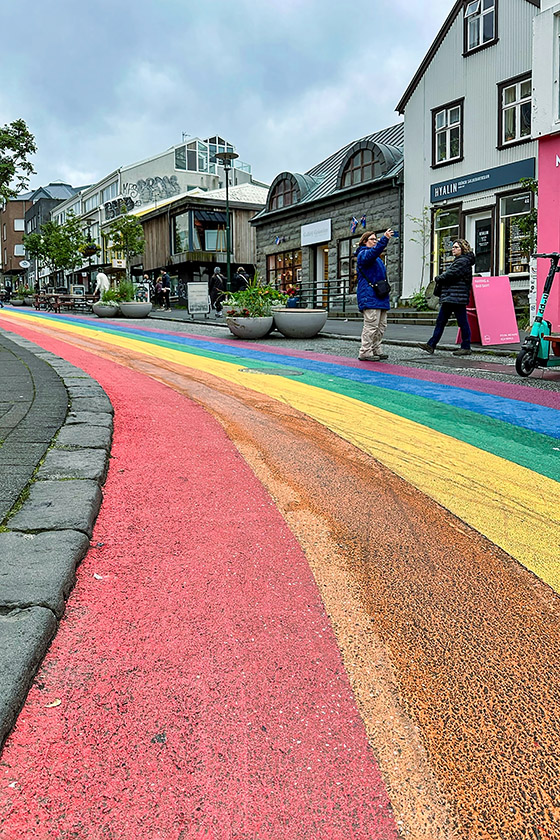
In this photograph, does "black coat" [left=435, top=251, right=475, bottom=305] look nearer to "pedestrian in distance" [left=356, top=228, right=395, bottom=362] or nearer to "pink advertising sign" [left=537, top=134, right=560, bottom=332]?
"pedestrian in distance" [left=356, top=228, right=395, bottom=362]

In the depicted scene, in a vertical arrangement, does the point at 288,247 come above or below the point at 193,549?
above

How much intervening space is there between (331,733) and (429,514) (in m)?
1.93

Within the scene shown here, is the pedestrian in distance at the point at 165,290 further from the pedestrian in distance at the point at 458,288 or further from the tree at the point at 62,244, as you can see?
the pedestrian in distance at the point at 458,288

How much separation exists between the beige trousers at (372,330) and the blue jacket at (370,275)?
0.35 feet

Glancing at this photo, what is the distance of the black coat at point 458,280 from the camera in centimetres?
1153

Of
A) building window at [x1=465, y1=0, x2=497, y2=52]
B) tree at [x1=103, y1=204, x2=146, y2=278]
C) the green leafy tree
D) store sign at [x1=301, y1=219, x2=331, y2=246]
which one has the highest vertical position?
building window at [x1=465, y1=0, x2=497, y2=52]

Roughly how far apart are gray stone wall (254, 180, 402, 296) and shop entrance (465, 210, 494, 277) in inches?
131

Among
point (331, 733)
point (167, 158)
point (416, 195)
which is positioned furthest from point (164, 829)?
point (167, 158)

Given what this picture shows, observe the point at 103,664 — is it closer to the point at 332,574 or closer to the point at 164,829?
the point at 164,829

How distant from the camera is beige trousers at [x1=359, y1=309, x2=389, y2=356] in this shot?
35.0 feet

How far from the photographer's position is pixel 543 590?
276 cm

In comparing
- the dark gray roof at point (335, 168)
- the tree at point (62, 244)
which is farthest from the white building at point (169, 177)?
the dark gray roof at point (335, 168)

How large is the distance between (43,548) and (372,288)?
8525 mm

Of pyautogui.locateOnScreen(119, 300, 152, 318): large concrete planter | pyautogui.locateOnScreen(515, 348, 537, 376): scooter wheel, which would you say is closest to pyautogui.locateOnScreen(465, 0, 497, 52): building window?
pyautogui.locateOnScreen(119, 300, 152, 318): large concrete planter
